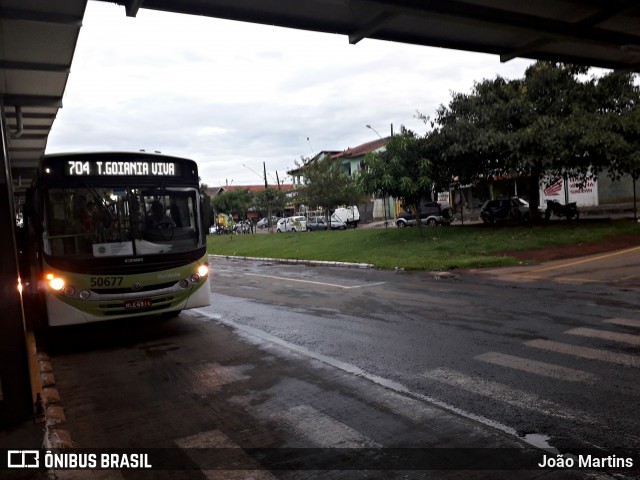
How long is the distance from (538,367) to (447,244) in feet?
49.0

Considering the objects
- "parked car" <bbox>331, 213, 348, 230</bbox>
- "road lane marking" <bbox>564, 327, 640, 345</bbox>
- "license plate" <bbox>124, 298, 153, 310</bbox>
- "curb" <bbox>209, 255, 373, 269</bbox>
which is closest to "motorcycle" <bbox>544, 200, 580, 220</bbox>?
"curb" <bbox>209, 255, 373, 269</bbox>

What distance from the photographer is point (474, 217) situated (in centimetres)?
3922

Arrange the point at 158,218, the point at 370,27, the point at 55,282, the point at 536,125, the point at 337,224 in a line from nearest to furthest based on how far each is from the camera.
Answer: the point at 370,27 → the point at 55,282 → the point at 158,218 → the point at 536,125 → the point at 337,224

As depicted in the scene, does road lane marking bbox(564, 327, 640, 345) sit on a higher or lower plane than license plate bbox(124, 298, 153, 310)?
lower

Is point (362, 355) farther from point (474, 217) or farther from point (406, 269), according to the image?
point (474, 217)

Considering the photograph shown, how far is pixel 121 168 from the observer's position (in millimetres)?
8023

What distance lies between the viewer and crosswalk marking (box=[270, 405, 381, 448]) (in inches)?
164

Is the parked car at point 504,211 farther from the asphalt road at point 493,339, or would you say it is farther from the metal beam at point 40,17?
the metal beam at point 40,17

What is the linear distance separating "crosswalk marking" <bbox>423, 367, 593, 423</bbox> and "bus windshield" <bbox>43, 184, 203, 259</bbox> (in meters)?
4.74

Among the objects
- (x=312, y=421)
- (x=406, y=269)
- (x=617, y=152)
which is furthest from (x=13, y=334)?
(x=617, y=152)

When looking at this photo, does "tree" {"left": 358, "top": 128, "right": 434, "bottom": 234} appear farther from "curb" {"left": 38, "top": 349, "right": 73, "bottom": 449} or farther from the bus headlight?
"curb" {"left": 38, "top": 349, "right": 73, "bottom": 449}

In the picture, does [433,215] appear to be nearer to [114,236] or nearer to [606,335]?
[606,335]

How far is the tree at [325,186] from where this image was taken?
3775 centimetres

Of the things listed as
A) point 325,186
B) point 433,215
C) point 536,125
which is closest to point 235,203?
point 325,186
